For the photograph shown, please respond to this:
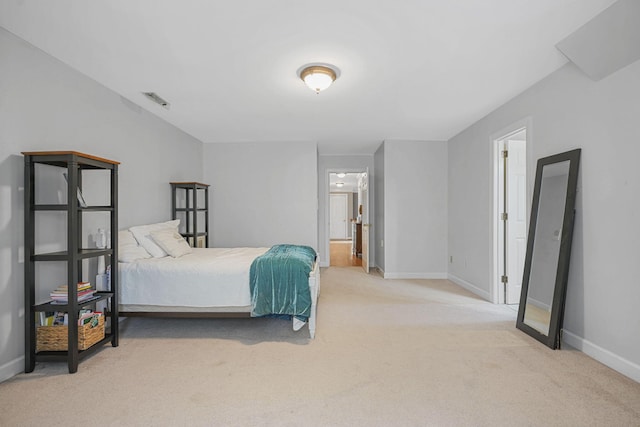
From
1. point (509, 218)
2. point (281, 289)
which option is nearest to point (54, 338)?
point (281, 289)

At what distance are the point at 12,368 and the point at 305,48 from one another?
3167mm

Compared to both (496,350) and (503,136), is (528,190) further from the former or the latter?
(496,350)

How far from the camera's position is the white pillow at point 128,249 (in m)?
3.08

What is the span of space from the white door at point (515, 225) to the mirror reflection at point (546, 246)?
90 cm

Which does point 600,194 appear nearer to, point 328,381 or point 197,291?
point 328,381

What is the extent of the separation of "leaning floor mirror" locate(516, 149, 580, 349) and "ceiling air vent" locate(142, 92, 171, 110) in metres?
4.06

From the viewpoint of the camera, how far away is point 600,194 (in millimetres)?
2436

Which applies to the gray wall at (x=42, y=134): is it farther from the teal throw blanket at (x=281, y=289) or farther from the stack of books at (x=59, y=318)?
the teal throw blanket at (x=281, y=289)

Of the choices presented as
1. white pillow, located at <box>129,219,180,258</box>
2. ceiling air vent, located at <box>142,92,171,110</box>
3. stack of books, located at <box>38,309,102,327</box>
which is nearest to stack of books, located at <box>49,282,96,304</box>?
stack of books, located at <box>38,309,102,327</box>

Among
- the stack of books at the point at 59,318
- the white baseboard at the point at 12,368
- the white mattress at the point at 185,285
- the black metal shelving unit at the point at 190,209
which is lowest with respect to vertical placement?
the white baseboard at the point at 12,368

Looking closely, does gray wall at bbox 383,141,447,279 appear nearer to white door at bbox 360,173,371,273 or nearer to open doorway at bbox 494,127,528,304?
white door at bbox 360,173,371,273

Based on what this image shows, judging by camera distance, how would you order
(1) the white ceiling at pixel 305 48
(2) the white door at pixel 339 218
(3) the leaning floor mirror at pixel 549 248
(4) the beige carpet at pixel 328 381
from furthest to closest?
(2) the white door at pixel 339 218 < (3) the leaning floor mirror at pixel 549 248 < (1) the white ceiling at pixel 305 48 < (4) the beige carpet at pixel 328 381

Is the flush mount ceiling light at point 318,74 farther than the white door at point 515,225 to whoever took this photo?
No

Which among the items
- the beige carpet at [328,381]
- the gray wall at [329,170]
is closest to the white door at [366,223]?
the gray wall at [329,170]
